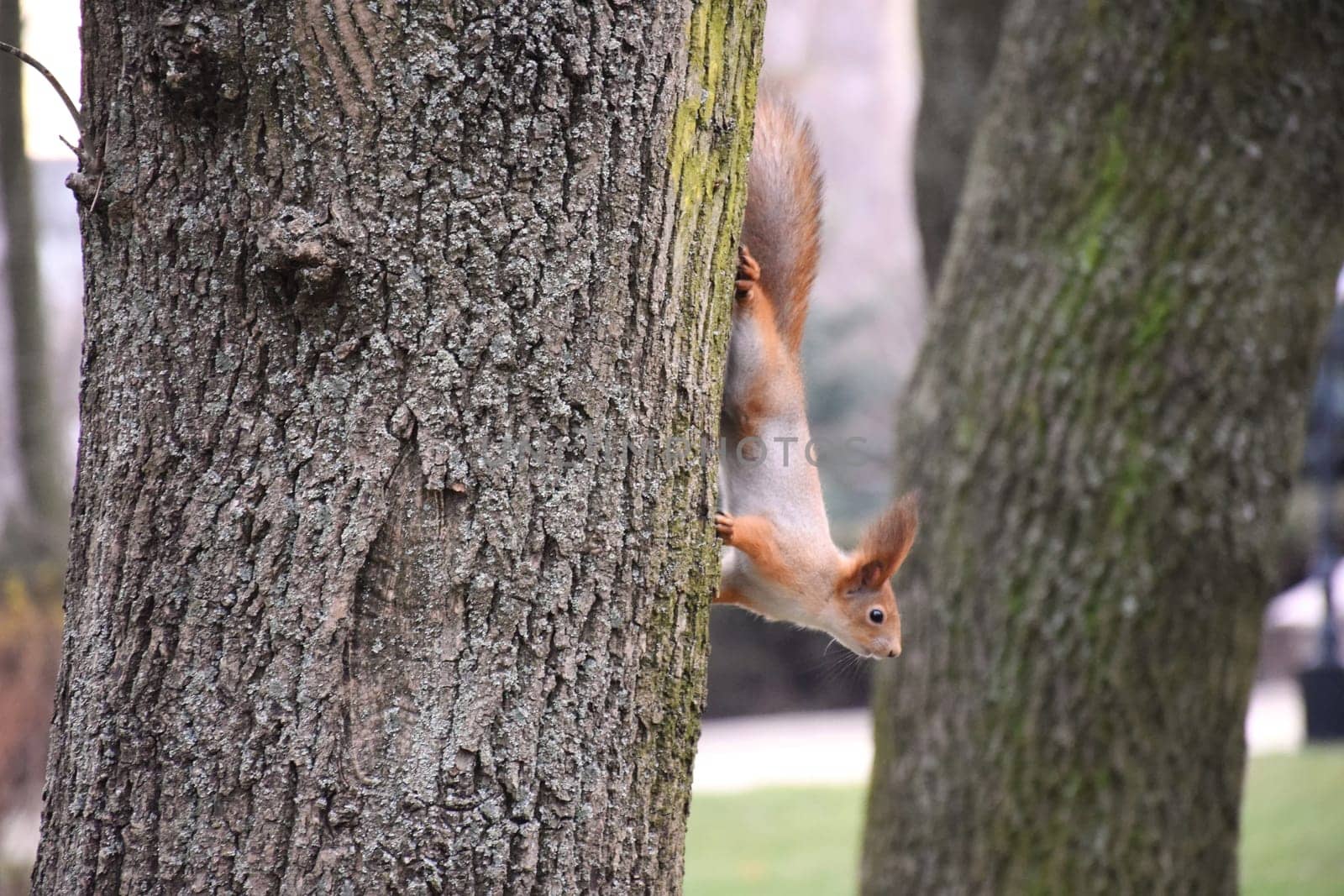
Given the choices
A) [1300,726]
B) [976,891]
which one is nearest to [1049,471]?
[976,891]

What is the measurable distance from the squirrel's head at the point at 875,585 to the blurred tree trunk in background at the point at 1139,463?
0.98 meters

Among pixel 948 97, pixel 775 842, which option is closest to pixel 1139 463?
pixel 948 97

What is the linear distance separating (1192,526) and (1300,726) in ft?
22.3

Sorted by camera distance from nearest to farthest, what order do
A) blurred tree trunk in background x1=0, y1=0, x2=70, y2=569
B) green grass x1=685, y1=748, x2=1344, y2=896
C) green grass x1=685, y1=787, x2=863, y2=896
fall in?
green grass x1=685, y1=748, x2=1344, y2=896 → green grass x1=685, y1=787, x2=863, y2=896 → blurred tree trunk in background x1=0, y1=0, x2=70, y2=569

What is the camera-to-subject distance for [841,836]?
23.5ft

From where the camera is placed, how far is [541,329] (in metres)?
1.44

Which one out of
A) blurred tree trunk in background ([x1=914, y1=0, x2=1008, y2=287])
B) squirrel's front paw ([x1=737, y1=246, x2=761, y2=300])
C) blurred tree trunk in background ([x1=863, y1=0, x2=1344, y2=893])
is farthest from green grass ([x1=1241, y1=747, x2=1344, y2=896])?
squirrel's front paw ([x1=737, y1=246, x2=761, y2=300])

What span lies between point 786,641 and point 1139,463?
24.4 feet

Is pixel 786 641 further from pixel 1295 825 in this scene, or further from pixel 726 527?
pixel 726 527

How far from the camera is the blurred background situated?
227 inches

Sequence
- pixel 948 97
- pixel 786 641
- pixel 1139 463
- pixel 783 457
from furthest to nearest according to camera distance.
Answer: pixel 786 641, pixel 948 97, pixel 1139 463, pixel 783 457

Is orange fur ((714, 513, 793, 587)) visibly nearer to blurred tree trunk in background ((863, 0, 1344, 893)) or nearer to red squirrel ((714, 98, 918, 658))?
red squirrel ((714, 98, 918, 658))

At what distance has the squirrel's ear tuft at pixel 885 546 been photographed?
2.34 metres

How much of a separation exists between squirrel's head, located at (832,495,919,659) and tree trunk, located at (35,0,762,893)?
100 centimetres
